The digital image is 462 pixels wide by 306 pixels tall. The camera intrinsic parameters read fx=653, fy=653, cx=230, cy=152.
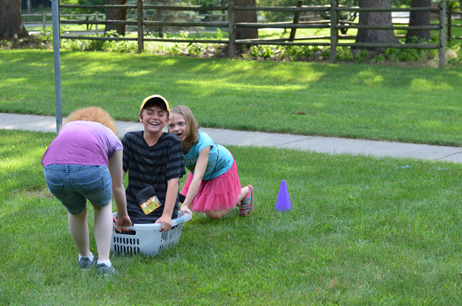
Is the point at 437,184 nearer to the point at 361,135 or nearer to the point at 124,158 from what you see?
the point at 361,135

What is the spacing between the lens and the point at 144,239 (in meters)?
4.17

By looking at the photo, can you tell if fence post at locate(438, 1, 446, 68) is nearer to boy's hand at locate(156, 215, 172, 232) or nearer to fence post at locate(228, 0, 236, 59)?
fence post at locate(228, 0, 236, 59)

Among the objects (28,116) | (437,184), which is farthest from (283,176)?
(28,116)

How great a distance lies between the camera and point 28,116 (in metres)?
9.89

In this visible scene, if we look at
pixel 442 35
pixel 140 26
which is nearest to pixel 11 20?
pixel 140 26

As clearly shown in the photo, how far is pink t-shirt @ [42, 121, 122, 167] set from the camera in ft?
11.7

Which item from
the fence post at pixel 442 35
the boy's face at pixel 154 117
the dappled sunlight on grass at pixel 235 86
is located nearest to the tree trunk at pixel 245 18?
the dappled sunlight on grass at pixel 235 86

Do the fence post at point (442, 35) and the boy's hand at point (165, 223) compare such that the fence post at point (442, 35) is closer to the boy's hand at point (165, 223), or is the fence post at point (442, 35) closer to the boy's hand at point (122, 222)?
the boy's hand at point (165, 223)

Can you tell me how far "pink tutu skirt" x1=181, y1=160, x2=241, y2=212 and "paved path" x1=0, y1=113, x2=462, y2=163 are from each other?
8.83 feet

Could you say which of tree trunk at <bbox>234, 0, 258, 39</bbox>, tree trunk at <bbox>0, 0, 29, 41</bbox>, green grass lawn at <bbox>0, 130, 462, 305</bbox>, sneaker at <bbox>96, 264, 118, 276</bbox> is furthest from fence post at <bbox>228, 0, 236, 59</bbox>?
sneaker at <bbox>96, 264, 118, 276</bbox>

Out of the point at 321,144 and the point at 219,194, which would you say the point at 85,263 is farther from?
the point at 321,144

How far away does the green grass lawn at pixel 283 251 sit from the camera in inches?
144

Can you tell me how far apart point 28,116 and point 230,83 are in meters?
4.57

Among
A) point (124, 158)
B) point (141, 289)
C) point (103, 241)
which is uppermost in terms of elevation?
point (124, 158)
